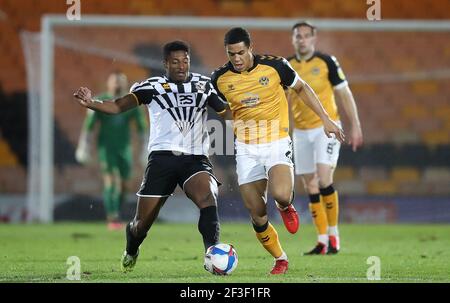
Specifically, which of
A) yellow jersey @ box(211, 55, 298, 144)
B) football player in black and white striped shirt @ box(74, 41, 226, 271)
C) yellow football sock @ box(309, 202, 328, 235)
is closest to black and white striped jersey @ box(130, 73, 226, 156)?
football player in black and white striped shirt @ box(74, 41, 226, 271)

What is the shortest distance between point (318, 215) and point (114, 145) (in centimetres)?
418

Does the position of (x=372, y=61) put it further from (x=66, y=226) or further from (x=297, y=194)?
(x=66, y=226)

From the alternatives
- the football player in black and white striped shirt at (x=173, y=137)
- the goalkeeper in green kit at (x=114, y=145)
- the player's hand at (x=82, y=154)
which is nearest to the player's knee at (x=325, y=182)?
the football player in black and white striped shirt at (x=173, y=137)

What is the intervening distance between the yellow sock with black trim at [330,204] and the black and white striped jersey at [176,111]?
213 cm

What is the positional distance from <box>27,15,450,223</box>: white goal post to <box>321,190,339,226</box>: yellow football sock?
4736 mm

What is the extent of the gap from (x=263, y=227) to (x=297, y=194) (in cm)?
627

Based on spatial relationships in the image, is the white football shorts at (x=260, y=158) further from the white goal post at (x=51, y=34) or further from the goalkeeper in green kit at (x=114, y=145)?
the white goal post at (x=51, y=34)

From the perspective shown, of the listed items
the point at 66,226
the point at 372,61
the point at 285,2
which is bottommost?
the point at 66,226

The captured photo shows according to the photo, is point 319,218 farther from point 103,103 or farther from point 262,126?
point 103,103

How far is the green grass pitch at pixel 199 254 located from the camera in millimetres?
7301

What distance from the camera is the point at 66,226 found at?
13.0 m

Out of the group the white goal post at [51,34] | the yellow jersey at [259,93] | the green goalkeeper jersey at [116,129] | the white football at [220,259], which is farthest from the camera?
the white goal post at [51,34]

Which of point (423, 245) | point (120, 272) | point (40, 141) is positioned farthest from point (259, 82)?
point (40, 141)

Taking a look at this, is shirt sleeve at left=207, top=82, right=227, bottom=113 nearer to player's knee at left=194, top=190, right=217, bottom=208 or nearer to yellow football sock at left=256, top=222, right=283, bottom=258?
player's knee at left=194, top=190, right=217, bottom=208
